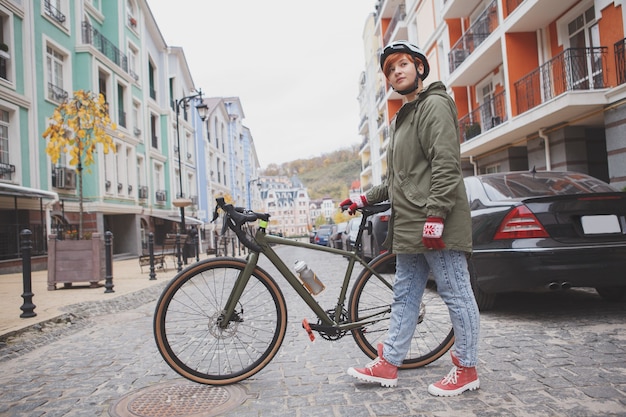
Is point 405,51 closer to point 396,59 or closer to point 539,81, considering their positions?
point 396,59

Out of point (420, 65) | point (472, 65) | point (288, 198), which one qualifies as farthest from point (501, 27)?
point (288, 198)

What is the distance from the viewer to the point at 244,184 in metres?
67.2

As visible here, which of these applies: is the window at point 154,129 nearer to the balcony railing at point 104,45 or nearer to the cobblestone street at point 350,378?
the balcony railing at point 104,45

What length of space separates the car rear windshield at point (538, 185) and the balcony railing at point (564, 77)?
24.9 ft

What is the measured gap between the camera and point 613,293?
5.07 m

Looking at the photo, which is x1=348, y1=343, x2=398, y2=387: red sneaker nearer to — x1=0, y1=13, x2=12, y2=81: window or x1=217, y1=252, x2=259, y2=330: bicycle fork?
x1=217, y1=252, x2=259, y2=330: bicycle fork

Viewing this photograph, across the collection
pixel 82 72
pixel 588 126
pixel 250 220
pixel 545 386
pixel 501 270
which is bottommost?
pixel 545 386

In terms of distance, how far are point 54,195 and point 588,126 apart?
16.2 metres

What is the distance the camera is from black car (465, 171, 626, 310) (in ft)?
13.4

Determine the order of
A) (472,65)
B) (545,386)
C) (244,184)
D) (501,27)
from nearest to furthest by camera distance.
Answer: (545,386) < (501,27) < (472,65) < (244,184)

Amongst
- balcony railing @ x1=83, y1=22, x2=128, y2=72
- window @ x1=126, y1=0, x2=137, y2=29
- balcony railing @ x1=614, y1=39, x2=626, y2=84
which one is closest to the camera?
balcony railing @ x1=614, y1=39, x2=626, y2=84


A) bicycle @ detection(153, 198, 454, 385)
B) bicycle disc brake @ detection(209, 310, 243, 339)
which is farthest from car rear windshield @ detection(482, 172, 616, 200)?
bicycle disc brake @ detection(209, 310, 243, 339)

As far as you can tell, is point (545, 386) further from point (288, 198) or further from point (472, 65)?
point (288, 198)

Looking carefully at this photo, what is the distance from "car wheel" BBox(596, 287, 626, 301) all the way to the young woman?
319 centimetres
